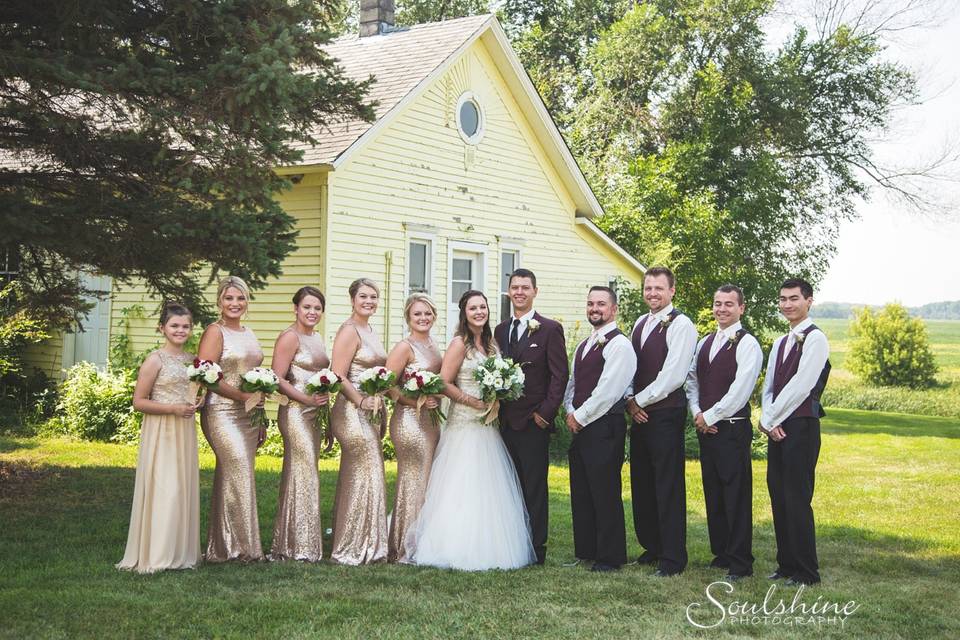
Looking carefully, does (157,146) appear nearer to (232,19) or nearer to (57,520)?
(232,19)

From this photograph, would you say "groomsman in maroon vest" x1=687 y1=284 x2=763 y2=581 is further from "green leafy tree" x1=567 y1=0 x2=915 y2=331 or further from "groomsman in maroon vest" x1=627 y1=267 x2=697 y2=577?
"green leafy tree" x1=567 y1=0 x2=915 y2=331

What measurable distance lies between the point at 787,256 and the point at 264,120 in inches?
959

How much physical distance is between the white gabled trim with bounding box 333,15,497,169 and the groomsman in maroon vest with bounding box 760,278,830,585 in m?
8.22

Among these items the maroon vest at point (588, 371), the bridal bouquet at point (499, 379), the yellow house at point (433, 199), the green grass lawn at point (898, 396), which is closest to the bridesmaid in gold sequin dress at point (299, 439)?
the bridal bouquet at point (499, 379)

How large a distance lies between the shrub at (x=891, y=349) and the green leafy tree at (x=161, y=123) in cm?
3082

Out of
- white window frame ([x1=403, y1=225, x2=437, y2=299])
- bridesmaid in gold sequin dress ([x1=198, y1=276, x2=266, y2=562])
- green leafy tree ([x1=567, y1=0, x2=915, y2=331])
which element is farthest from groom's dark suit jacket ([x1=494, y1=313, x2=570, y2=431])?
green leafy tree ([x1=567, y1=0, x2=915, y2=331])

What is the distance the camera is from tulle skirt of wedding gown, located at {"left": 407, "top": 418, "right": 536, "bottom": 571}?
23.6 feet

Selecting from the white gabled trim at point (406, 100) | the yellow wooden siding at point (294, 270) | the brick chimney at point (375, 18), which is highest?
the brick chimney at point (375, 18)

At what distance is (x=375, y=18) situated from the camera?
19.0 m

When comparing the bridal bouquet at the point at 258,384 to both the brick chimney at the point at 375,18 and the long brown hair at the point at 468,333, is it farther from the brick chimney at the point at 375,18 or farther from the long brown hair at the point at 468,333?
the brick chimney at the point at 375,18

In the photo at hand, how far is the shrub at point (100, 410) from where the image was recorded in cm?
1524

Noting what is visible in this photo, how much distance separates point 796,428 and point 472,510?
94.8 inches

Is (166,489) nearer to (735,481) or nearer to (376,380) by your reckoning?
(376,380)

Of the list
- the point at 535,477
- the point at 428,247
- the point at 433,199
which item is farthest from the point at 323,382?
the point at 433,199
